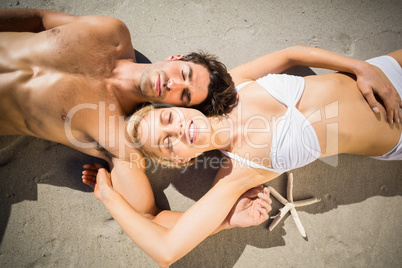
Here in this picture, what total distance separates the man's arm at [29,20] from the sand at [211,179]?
569mm

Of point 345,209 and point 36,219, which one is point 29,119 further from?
point 345,209

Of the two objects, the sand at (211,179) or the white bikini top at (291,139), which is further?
the sand at (211,179)

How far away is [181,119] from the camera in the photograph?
208 centimetres

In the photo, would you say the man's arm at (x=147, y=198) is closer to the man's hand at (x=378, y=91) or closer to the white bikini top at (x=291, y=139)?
the white bikini top at (x=291, y=139)

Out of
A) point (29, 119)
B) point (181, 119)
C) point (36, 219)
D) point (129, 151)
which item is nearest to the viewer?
point (181, 119)

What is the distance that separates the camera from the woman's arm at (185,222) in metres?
2.20

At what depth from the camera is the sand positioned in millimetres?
2781

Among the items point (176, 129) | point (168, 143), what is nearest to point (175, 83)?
point (176, 129)

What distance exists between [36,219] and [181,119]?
86.2 inches

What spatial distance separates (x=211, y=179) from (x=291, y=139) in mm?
1151

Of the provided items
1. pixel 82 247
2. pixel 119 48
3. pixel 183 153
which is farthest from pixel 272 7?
pixel 82 247

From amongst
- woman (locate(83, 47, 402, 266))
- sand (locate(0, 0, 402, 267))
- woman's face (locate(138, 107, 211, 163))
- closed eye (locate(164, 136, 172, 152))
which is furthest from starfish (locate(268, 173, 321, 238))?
closed eye (locate(164, 136, 172, 152))

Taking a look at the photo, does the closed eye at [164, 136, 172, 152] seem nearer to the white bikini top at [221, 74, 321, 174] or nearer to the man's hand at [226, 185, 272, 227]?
the white bikini top at [221, 74, 321, 174]

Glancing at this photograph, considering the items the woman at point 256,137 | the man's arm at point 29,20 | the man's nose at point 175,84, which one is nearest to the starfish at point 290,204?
the woman at point 256,137
